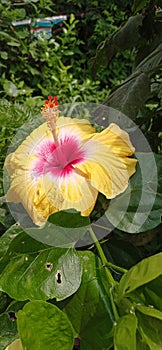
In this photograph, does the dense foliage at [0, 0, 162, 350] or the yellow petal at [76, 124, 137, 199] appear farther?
the yellow petal at [76, 124, 137, 199]

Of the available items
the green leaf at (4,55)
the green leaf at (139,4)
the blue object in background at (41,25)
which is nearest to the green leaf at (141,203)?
the green leaf at (139,4)

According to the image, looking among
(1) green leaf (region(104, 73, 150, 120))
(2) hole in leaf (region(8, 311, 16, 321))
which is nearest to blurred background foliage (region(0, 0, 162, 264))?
(1) green leaf (region(104, 73, 150, 120))

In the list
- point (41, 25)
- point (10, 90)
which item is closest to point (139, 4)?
point (10, 90)

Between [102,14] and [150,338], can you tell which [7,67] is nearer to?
[102,14]

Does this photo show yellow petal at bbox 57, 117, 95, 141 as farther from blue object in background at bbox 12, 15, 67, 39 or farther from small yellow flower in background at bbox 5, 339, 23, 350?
blue object in background at bbox 12, 15, 67, 39

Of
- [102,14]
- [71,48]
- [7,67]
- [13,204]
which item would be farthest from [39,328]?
[102,14]
